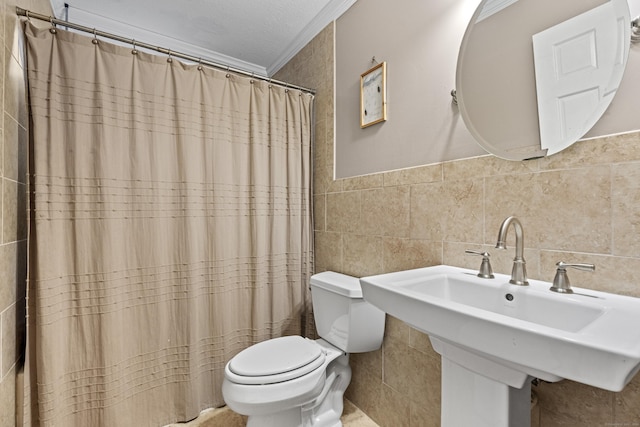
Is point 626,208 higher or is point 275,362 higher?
point 626,208

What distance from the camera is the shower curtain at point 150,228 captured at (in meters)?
1.25

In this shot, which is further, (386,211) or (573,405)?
(386,211)

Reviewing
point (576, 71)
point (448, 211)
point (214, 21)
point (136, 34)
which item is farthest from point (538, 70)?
point (136, 34)

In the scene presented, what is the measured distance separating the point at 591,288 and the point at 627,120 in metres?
0.47

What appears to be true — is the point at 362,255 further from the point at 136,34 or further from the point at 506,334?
the point at 136,34

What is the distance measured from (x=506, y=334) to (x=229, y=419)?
1558 mm

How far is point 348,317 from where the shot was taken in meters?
1.42

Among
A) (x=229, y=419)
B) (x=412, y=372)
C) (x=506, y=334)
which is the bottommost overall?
(x=229, y=419)

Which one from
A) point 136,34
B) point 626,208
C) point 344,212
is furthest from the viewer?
point 136,34

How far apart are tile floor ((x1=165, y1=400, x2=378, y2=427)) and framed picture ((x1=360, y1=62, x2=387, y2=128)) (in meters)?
1.57

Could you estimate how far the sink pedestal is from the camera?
76 cm

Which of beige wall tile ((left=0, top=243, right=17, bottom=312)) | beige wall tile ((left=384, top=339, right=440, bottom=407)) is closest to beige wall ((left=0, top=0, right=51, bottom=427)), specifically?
beige wall tile ((left=0, top=243, right=17, bottom=312))

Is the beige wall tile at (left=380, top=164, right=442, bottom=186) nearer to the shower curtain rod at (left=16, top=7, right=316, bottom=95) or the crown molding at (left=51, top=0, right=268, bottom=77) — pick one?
the shower curtain rod at (left=16, top=7, right=316, bottom=95)

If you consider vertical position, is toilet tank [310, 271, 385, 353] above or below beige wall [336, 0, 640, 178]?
below
